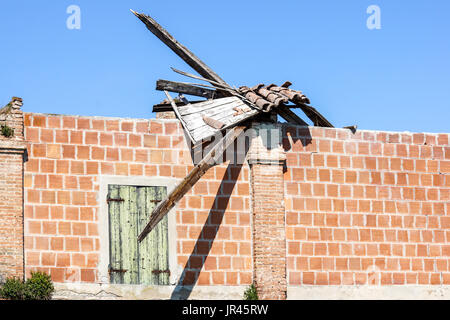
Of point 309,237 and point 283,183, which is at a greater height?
Result: point 283,183

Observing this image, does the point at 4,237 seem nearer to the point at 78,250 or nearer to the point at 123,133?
the point at 78,250

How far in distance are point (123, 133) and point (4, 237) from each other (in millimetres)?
2997

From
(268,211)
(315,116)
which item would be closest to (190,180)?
(268,211)

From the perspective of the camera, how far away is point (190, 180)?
1620 centimetres

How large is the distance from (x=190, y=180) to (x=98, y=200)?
5.78ft

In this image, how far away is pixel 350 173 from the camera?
18.3 meters

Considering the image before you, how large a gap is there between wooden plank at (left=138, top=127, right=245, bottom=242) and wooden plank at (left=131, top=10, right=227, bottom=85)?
1.82 meters

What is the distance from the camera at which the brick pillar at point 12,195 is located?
50.8 ft

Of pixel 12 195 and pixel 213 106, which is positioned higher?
pixel 213 106

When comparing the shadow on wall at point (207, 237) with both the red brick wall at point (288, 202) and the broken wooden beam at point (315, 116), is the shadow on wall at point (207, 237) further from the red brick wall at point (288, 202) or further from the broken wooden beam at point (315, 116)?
the broken wooden beam at point (315, 116)

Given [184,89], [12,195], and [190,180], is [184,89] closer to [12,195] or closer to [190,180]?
[190,180]

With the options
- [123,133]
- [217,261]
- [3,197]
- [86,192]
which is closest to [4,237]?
[3,197]

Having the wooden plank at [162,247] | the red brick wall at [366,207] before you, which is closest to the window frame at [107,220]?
the wooden plank at [162,247]

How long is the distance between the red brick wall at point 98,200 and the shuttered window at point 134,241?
296mm
